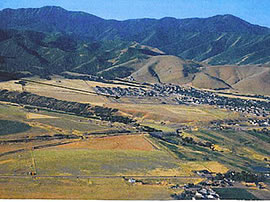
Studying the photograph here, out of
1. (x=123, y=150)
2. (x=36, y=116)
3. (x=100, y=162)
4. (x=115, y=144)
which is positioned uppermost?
(x=36, y=116)

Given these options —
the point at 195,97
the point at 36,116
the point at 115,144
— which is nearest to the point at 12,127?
the point at 36,116

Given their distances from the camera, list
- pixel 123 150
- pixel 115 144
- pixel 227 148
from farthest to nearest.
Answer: pixel 227 148 < pixel 115 144 < pixel 123 150

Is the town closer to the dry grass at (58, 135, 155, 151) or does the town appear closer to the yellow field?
the yellow field

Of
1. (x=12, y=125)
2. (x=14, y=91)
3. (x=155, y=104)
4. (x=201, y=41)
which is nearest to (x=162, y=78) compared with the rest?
(x=155, y=104)

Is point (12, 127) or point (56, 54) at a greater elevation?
point (56, 54)

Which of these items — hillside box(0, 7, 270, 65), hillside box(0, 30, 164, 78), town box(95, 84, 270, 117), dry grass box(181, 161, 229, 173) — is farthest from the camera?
hillside box(0, 7, 270, 65)

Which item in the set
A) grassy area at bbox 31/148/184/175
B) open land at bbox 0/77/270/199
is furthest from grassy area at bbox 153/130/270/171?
grassy area at bbox 31/148/184/175

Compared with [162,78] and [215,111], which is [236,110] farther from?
[162,78]

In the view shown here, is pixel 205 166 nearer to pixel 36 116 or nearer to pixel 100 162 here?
pixel 100 162
